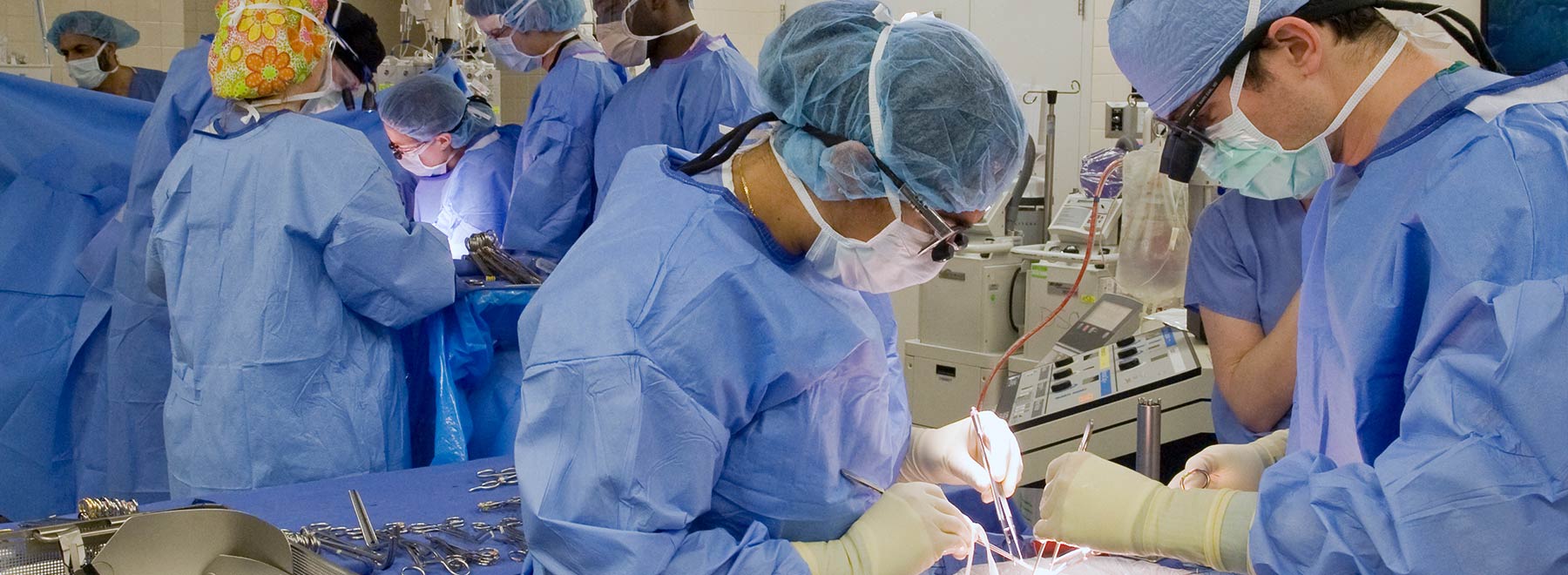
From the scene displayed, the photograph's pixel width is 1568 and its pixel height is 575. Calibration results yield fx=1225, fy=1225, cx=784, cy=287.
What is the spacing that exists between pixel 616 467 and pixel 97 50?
4.46 metres

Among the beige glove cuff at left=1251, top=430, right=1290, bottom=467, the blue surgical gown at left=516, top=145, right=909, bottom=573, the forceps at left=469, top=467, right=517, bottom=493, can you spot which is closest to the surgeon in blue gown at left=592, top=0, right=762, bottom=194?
the forceps at left=469, top=467, right=517, bottom=493

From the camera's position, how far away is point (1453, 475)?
1.08 metres

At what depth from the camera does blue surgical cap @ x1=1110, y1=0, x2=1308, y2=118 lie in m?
1.29

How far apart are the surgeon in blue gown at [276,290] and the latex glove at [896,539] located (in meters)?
1.46

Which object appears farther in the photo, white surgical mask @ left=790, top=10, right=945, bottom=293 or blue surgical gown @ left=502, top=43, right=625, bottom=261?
blue surgical gown @ left=502, top=43, right=625, bottom=261

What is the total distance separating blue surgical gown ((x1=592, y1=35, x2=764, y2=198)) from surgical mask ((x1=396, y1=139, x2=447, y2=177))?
93 cm

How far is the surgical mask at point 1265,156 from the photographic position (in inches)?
51.3

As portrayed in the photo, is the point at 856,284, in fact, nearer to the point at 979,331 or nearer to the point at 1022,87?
the point at 979,331

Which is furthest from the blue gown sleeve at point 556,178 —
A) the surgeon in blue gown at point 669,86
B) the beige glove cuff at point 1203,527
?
the beige glove cuff at point 1203,527

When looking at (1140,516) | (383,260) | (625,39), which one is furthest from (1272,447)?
(625,39)

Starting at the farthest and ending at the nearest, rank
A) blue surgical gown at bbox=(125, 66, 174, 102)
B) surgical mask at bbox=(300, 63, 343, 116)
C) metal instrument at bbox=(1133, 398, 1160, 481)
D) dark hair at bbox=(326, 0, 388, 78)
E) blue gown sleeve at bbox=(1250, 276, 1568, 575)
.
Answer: blue surgical gown at bbox=(125, 66, 174, 102), dark hair at bbox=(326, 0, 388, 78), surgical mask at bbox=(300, 63, 343, 116), metal instrument at bbox=(1133, 398, 1160, 481), blue gown sleeve at bbox=(1250, 276, 1568, 575)

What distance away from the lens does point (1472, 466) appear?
107cm

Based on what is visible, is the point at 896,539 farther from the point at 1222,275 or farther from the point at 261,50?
the point at 261,50

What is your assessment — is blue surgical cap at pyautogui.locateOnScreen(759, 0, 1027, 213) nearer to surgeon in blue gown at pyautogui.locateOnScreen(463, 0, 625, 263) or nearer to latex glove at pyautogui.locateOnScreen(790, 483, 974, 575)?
latex glove at pyautogui.locateOnScreen(790, 483, 974, 575)
